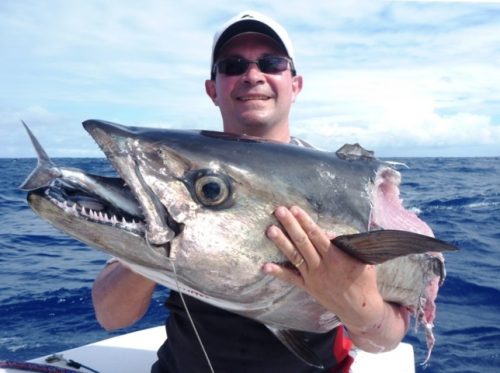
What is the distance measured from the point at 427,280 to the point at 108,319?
6.01ft

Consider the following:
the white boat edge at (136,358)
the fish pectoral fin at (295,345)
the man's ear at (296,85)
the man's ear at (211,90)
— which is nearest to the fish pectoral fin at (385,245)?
the fish pectoral fin at (295,345)

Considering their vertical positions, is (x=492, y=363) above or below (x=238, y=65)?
below

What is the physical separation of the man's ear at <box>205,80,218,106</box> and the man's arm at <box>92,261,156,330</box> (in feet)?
4.02

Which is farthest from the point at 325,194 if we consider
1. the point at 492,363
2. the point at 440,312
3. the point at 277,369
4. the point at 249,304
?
the point at 440,312

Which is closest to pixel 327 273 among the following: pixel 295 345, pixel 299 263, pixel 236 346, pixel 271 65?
pixel 299 263

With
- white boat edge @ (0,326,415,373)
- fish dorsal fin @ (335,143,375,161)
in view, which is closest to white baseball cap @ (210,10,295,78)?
fish dorsal fin @ (335,143,375,161)

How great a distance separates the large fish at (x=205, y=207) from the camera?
1.81 meters

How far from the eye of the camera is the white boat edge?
3.93 meters

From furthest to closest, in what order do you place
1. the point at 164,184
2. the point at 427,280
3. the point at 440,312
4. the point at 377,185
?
the point at 440,312 → the point at 427,280 → the point at 377,185 → the point at 164,184

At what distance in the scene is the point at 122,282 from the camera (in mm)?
2869

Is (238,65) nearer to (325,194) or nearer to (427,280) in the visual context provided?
(325,194)

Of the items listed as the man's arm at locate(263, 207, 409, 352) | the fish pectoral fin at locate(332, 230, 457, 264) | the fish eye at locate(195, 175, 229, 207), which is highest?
the fish eye at locate(195, 175, 229, 207)

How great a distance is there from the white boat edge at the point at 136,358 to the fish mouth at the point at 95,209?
2.31 meters

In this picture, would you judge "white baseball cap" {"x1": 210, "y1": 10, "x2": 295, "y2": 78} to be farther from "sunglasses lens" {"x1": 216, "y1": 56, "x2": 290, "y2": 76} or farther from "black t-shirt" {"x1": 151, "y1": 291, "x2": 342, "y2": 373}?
"black t-shirt" {"x1": 151, "y1": 291, "x2": 342, "y2": 373}
